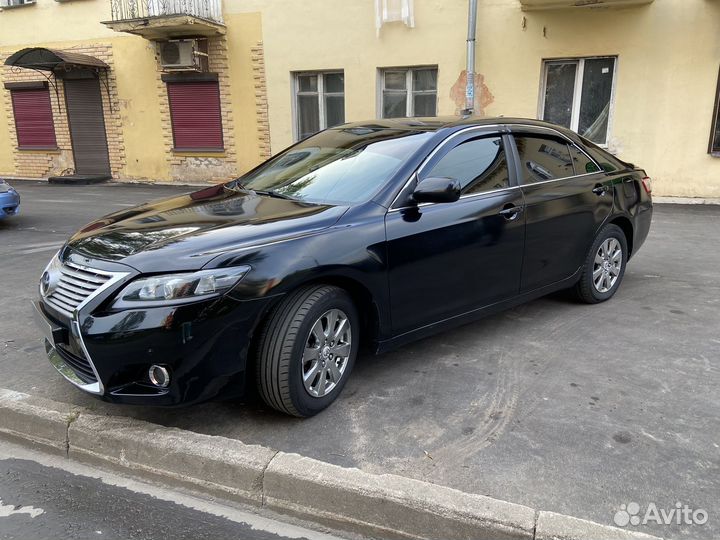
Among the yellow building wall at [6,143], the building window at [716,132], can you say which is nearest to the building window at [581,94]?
the building window at [716,132]

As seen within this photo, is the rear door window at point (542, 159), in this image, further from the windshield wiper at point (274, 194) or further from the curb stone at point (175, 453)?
the curb stone at point (175, 453)

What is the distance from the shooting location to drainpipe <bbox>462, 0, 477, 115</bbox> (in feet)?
36.5

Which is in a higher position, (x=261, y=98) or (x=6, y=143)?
(x=261, y=98)

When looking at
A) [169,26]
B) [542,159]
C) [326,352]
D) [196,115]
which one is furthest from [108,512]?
[196,115]

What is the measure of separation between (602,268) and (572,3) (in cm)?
756

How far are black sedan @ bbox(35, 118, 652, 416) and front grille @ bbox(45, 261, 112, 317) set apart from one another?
0.04 feet

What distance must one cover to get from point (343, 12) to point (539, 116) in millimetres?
4865

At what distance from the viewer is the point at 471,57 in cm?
1146

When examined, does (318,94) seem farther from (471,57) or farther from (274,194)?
(274,194)

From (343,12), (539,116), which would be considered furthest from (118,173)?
(539,116)

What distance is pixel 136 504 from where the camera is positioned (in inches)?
103

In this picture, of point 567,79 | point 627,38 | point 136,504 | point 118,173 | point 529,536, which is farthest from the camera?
point 118,173

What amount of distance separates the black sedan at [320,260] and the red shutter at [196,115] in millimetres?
10699

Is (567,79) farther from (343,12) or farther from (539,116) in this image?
(343,12)
